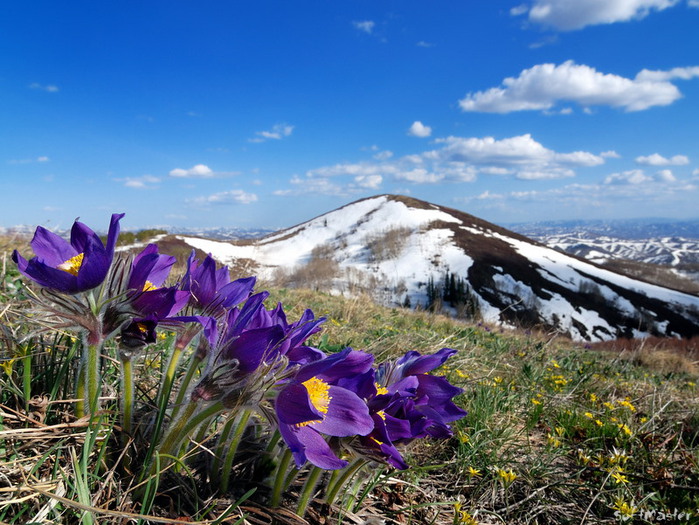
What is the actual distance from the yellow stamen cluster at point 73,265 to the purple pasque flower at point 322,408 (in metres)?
0.61

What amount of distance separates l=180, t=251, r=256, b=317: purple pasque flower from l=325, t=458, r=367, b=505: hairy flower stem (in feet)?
1.92

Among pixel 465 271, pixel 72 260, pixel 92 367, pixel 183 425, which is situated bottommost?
pixel 465 271

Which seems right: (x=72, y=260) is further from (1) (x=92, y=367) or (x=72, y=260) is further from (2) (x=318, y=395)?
(2) (x=318, y=395)

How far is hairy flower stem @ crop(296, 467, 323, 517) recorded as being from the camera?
1.23 m

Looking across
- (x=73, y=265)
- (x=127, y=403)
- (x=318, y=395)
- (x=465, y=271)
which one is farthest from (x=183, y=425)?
(x=465, y=271)

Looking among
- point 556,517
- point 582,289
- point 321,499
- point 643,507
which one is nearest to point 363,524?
point 321,499

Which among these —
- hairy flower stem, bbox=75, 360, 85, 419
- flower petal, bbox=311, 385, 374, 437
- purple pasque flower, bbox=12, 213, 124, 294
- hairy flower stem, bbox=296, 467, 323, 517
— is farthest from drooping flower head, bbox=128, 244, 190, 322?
hairy flower stem, bbox=296, 467, 323, 517

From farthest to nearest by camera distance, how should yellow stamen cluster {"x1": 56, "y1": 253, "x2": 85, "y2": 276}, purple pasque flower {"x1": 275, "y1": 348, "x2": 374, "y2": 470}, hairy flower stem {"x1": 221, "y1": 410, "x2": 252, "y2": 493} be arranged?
1. hairy flower stem {"x1": 221, "y1": 410, "x2": 252, "y2": 493}
2. yellow stamen cluster {"x1": 56, "y1": 253, "x2": 85, "y2": 276}
3. purple pasque flower {"x1": 275, "y1": 348, "x2": 374, "y2": 470}

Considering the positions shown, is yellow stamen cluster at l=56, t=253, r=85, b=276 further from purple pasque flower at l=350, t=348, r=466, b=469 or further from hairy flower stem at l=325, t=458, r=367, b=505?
hairy flower stem at l=325, t=458, r=367, b=505

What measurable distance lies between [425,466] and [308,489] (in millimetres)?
721

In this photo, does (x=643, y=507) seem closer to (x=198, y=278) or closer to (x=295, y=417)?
(x=295, y=417)

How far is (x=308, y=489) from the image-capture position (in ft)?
4.11

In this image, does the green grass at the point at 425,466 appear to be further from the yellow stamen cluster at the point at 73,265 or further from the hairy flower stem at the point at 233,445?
the yellow stamen cluster at the point at 73,265

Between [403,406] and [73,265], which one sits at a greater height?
[73,265]
